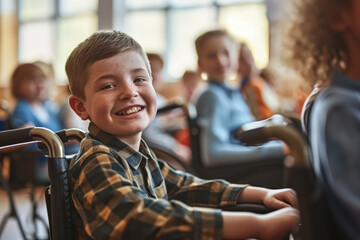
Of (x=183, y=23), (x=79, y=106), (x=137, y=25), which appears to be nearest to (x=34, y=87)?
(x=79, y=106)

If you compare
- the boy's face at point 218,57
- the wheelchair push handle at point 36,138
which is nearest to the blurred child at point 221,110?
the boy's face at point 218,57

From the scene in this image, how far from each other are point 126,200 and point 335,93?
364 millimetres

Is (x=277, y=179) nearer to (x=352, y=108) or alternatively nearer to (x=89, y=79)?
(x=89, y=79)

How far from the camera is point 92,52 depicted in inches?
39.6

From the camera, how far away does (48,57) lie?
25.5 feet

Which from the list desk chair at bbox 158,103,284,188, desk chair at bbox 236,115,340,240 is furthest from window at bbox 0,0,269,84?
desk chair at bbox 236,115,340,240

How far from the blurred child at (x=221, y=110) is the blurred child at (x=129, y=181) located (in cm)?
90

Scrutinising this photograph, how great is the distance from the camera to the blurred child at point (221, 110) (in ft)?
6.64

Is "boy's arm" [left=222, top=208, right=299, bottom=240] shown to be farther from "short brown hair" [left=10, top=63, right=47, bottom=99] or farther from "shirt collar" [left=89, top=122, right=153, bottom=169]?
"short brown hair" [left=10, top=63, right=47, bottom=99]

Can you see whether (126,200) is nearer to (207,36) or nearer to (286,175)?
(286,175)

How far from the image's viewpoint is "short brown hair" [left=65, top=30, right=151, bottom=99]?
1.01 m

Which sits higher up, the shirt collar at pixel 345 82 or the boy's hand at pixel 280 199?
the shirt collar at pixel 345 82

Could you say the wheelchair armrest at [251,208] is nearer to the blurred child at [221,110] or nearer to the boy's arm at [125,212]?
the boy's arm at [125,212]

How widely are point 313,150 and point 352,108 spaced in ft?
0.32
